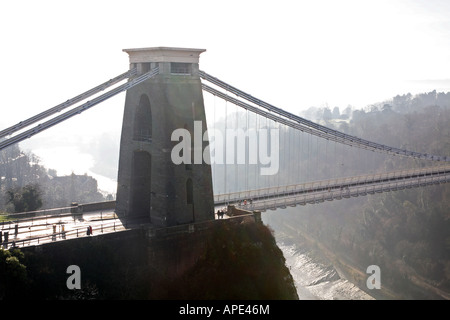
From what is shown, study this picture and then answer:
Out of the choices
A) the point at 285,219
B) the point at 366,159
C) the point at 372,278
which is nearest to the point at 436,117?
the point at 366,159

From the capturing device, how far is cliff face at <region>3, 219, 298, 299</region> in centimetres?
2036

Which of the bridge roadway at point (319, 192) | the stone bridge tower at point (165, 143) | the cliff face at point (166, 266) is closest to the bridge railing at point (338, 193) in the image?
the bridge roadway at point (319, 192)

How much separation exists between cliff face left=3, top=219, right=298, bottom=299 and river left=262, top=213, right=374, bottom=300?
94.9ft

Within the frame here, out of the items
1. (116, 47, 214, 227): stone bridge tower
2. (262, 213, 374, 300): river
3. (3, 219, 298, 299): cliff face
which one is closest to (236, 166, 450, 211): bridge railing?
(3, 219, 298, 299): cliff face

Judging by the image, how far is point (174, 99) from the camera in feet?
81.7

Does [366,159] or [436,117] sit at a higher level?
[436,117]

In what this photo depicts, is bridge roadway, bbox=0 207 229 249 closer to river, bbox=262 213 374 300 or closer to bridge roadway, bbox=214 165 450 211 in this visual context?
bridge roadway, bbox=214 165 450 211

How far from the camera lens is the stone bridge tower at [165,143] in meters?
24.5

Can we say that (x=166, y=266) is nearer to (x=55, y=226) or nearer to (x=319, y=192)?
(x=55, y=226)

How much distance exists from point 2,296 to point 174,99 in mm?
11461

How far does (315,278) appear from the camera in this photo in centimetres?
6106

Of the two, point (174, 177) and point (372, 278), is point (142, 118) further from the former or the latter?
point (372, 278)

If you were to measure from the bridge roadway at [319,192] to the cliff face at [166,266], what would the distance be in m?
5.20

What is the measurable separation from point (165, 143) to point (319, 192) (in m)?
15.3
